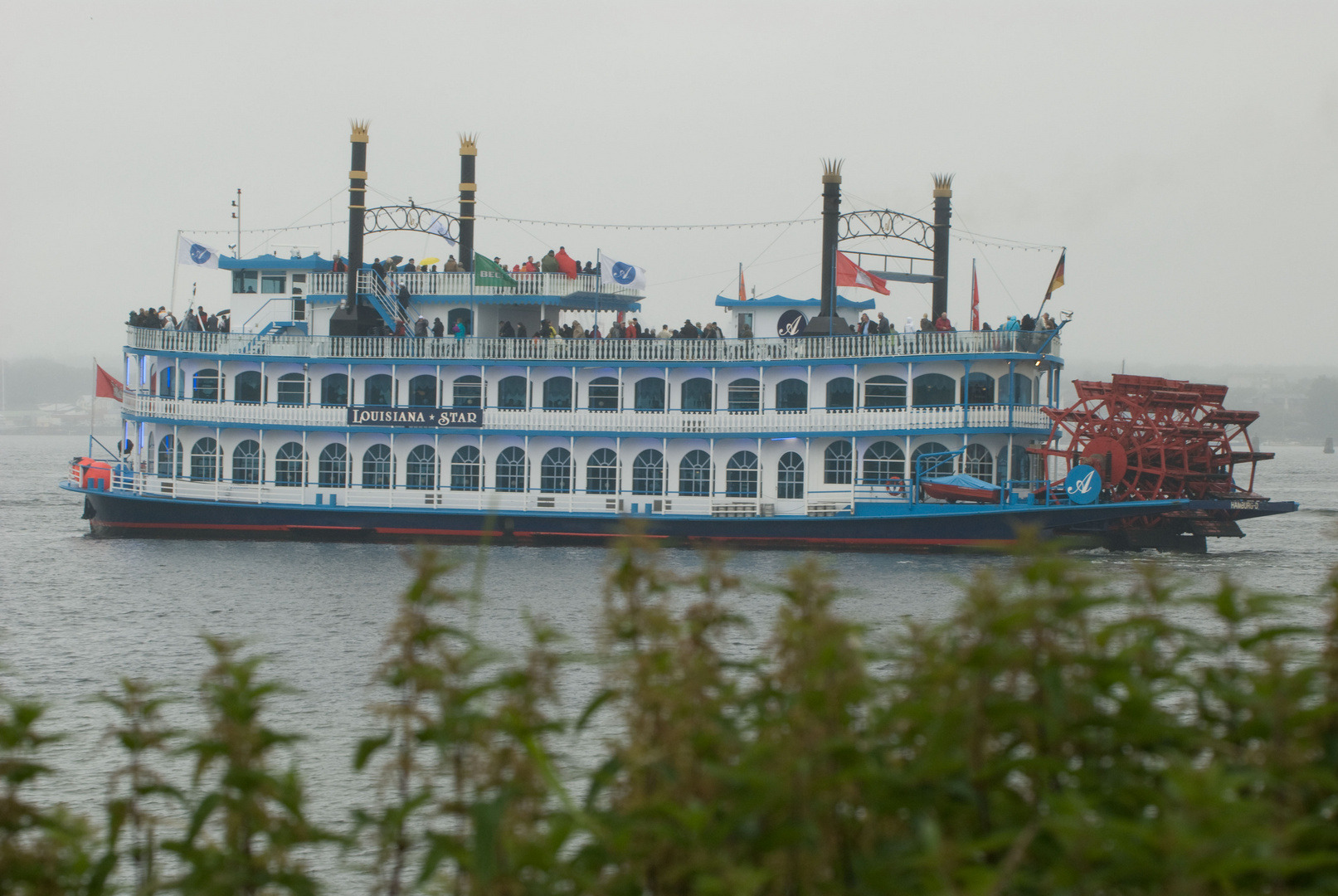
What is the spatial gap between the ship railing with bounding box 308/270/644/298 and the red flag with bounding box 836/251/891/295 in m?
6.79

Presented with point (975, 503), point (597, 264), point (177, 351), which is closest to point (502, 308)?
point (597, 264)

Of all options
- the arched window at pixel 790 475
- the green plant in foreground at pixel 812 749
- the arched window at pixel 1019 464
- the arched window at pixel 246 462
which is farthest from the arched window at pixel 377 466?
the green plant in foreground at pixel 812 749

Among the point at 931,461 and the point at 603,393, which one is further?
the point at 603,393

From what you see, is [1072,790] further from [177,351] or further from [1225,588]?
[177,351]

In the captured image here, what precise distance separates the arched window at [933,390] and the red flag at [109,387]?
21.3 meters

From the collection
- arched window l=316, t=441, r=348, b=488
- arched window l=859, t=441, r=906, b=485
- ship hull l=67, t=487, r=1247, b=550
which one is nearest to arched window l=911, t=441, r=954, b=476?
arched window l=859, t=441, r=906, b=485

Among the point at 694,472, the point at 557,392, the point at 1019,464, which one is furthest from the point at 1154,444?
the point at 557,392

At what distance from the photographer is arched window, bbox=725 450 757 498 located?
3559 centimetres

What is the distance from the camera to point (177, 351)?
36875mm

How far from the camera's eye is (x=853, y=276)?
3506cm

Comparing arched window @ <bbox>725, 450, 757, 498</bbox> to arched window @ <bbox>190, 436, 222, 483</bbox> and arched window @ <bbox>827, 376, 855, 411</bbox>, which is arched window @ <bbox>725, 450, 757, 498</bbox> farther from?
arched window @ <bbox>190, 436, 222, 483</bbox>

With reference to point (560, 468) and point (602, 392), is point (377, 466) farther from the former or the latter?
point (602, 392)

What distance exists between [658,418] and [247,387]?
11.4 metres

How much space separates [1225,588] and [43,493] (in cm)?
7408
